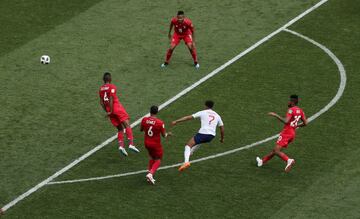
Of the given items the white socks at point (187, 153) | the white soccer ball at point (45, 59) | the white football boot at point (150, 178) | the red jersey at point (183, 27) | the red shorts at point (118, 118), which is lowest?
the white football boot at point (150, 178)

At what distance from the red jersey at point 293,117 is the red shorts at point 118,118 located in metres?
4.53

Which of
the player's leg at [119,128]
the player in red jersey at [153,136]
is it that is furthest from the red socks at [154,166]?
the player's leg at [119,128]

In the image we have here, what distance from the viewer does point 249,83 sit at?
29000 millimetres

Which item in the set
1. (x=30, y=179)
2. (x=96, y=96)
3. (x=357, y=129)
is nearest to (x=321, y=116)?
(x=357, y=129)

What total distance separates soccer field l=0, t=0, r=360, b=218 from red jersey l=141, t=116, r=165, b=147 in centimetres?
119

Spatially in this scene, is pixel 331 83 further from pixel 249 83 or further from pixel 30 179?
pixel 30 179

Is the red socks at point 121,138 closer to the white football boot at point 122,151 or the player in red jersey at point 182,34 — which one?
the white football boot at point 122,151

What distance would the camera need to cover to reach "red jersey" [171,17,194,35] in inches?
1168

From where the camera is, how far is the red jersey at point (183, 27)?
29656mm

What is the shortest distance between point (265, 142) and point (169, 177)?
10.9ft

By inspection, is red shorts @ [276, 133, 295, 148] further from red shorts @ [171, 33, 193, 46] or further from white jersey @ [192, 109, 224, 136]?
red shorts @ [171, 33, 193, 46]

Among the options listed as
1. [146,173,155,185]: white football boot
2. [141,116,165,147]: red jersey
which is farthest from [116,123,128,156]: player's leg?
[146,173,155,185]: white football boot

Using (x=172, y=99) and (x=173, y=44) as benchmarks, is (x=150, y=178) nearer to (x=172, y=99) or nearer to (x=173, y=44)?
(x=172, y=99)

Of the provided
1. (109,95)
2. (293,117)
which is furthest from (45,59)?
(293,117)
